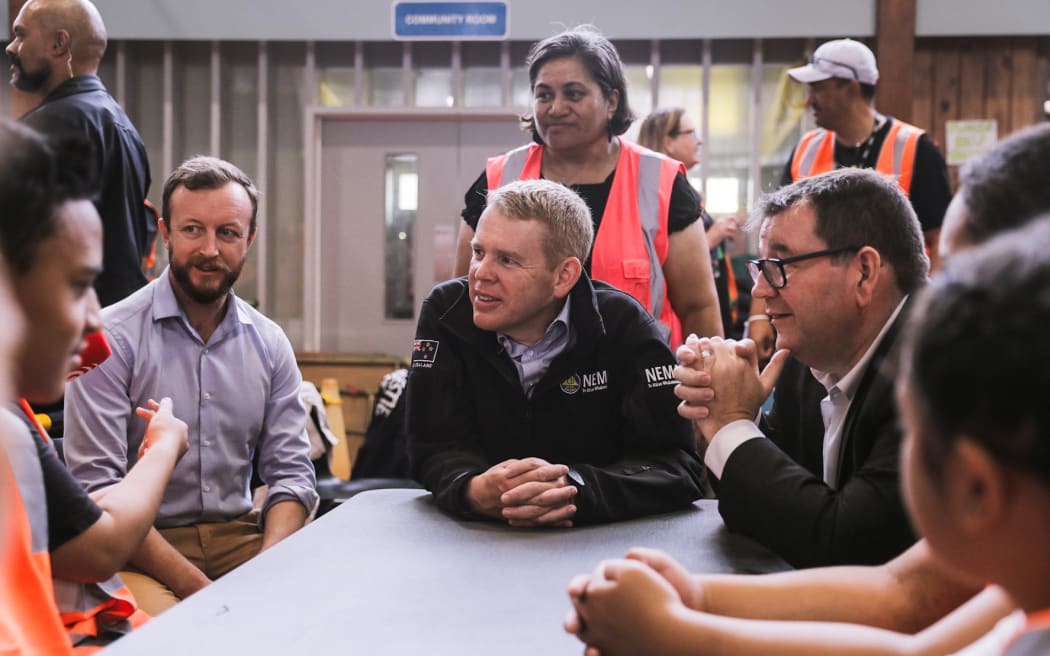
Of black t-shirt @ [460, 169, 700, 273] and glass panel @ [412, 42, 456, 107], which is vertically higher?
glass panel @ [412, 42, 456, 107]

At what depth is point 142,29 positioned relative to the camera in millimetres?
6059

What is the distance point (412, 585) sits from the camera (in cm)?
132

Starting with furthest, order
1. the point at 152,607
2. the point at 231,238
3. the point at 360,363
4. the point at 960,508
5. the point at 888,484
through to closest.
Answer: the point at 360,363, the point at 231,238, the point at 152,607, the point at 888,484, the point at 960,508

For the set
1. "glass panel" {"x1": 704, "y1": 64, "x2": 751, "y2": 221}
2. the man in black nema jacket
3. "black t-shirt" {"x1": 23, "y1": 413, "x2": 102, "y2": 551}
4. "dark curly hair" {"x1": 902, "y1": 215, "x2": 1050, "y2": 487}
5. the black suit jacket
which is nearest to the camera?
"dark curly hair" {"x1": 902, "y1": 215, "x2": 1050, "y2": 487}

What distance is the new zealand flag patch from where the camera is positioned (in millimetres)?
2043

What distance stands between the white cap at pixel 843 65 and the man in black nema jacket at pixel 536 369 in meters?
1.77

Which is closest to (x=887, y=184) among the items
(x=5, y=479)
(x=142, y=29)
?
(x=5, y=479)

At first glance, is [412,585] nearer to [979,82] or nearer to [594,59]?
[594,59]

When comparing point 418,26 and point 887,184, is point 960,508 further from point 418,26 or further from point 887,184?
point 418,26

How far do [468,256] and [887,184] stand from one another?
128 cm

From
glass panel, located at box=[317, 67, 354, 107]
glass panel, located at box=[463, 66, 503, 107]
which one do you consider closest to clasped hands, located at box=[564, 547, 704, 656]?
glass panel, located at box=[463, 66, 503, 107]

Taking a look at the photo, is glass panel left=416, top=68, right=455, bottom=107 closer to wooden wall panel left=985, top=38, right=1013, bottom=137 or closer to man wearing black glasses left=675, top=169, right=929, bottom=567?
wooden wall panel left=985, top=38, right=1013, bottom=137

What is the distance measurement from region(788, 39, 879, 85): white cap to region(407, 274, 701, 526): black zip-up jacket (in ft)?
6.00

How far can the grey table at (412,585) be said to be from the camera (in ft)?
3.61
